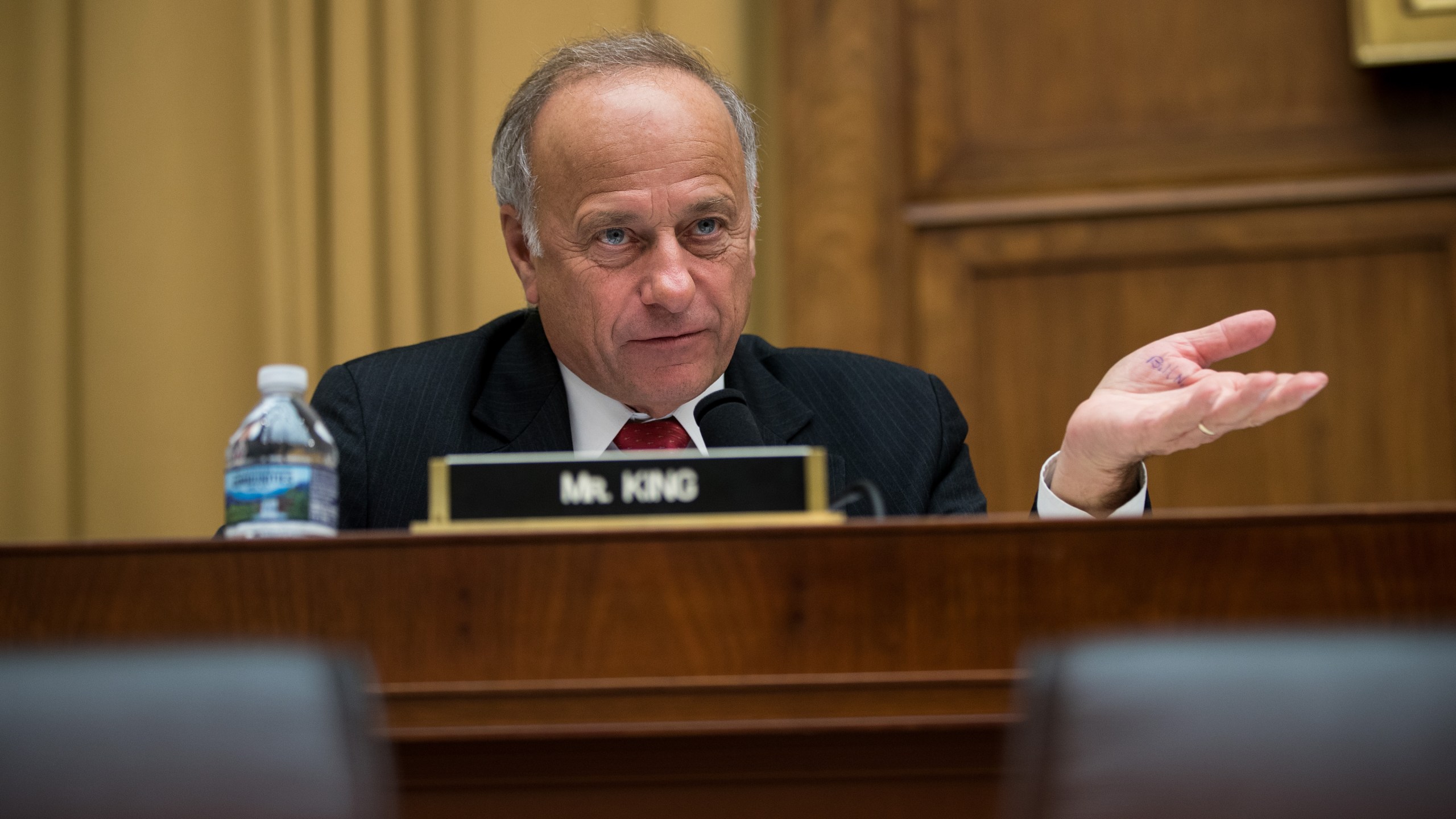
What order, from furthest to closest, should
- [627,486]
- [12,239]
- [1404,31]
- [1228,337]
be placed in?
[12,239] → [1404,31] → [1228,337] → [627,486]

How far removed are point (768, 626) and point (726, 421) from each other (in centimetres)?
46

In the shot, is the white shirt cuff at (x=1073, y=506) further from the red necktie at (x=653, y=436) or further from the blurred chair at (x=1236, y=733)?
the blurred chair at (x=1236, y=733)

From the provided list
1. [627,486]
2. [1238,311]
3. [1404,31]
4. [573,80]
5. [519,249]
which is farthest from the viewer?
[1238,311]

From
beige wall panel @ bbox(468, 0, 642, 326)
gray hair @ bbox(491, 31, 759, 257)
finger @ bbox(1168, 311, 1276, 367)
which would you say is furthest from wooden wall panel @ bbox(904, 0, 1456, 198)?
finger @ bbox(1168, 311, 1276, 367)

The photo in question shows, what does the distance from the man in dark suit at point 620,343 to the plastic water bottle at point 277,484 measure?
0.39 m

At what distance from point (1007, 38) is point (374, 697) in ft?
6.66

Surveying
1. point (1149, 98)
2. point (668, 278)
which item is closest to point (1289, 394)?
point (668, 278)

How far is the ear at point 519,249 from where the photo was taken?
5.87 ft

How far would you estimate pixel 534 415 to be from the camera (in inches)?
64.4

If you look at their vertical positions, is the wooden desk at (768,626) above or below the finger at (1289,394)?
below

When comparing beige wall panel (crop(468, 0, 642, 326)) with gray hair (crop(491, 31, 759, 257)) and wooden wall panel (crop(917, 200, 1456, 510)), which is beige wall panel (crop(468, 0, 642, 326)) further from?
wooden wall panel (crop(917, 200, 1456, 510))

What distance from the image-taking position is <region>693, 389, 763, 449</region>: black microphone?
4.01 feet

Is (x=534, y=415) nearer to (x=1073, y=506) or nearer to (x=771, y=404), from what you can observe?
(x=771, y=404)

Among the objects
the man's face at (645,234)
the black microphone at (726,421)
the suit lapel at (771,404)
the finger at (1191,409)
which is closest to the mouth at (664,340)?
the man's face at (645,234)
